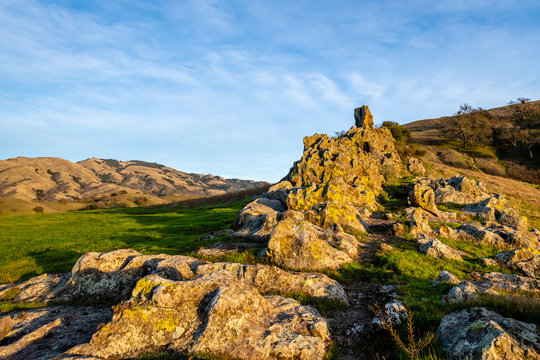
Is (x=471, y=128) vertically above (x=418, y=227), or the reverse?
(x=471, y=128)

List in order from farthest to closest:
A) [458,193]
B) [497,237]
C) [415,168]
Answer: [415,168], [458,193], [497,237]

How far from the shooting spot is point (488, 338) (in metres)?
7.34

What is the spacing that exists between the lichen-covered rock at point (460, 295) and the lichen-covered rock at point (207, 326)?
22.2ft

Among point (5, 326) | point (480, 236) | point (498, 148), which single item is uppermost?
point (498, 148)

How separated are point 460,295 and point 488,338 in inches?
215

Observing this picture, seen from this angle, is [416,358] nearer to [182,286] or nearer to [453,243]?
[182,286]

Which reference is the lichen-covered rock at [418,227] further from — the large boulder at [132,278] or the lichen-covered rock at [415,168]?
the lichen-covered rock at [415,168]

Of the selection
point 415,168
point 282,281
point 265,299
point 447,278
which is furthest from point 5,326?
point 415,168

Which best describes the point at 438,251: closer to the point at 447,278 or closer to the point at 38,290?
the point at 447,278

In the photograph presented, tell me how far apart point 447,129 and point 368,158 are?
359 feet

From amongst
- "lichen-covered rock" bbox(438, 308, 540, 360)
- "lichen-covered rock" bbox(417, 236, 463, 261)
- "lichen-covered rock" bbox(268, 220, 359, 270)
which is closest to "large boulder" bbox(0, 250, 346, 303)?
"lichen-covered rock" bbox(268, 220, 359, 270)

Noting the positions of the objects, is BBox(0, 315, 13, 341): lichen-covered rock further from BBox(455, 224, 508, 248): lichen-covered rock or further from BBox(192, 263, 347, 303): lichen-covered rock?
BBox(455, 224, 508, 248): lichen-covered rock

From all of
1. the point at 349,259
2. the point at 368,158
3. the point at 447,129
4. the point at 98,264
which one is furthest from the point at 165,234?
the point at 447,129

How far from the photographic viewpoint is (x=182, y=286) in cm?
1099
